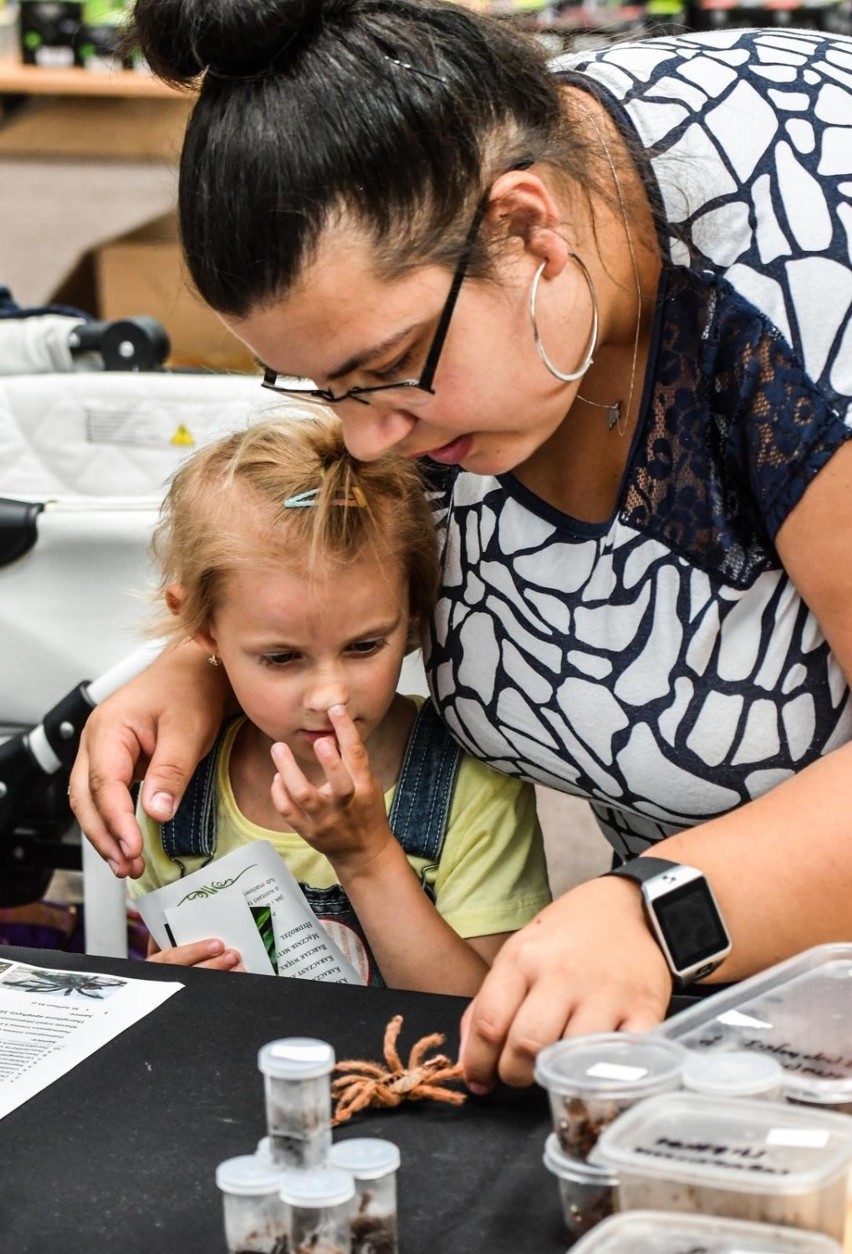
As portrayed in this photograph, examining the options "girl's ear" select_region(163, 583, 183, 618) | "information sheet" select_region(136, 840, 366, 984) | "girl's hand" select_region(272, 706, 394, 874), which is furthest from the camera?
"girl's ear" select_region(163, 583, 183, 618)

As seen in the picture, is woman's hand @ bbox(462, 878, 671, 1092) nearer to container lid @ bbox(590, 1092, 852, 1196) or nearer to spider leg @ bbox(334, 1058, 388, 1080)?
spider leg @ bbox(334, 1058, 388, 1080)

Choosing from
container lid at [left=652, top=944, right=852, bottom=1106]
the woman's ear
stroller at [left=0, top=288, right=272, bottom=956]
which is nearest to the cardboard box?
stroller at [left=0, top=288, right=272, bottom=956]

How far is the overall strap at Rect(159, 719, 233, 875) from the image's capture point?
1.55 meters

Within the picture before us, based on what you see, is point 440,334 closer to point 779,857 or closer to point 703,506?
point 703,506

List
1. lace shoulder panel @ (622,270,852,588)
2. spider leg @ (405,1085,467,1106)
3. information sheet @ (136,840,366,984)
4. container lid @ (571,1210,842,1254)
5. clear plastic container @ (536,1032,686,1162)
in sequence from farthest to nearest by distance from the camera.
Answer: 1. information sheet @ (136,840,366,984)
2. lace shoulder panel @ (622,270,852,588)
3. spider leg @ (405,1085,467,1106)
4. clear plastic container @ (536,1032,686,1162)
5. container lid @ (571,1210,842,1254)

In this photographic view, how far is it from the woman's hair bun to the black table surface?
0.64m

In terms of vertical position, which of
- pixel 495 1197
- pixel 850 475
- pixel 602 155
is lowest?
Answer: pixel 495 1197

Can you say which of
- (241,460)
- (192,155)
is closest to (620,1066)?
(192,155)

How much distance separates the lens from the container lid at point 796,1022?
32.5 inches

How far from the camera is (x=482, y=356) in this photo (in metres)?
1.05

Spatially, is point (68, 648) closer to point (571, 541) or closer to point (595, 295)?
point (571, 541)

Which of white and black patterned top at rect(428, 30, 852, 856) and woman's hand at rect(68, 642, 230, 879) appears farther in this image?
woman's hand at rect(68, 642, 230, 879)

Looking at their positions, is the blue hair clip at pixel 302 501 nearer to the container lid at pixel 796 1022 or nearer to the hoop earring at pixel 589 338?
the hoop earring at pixel 589 338

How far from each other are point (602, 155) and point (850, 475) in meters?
0.29
